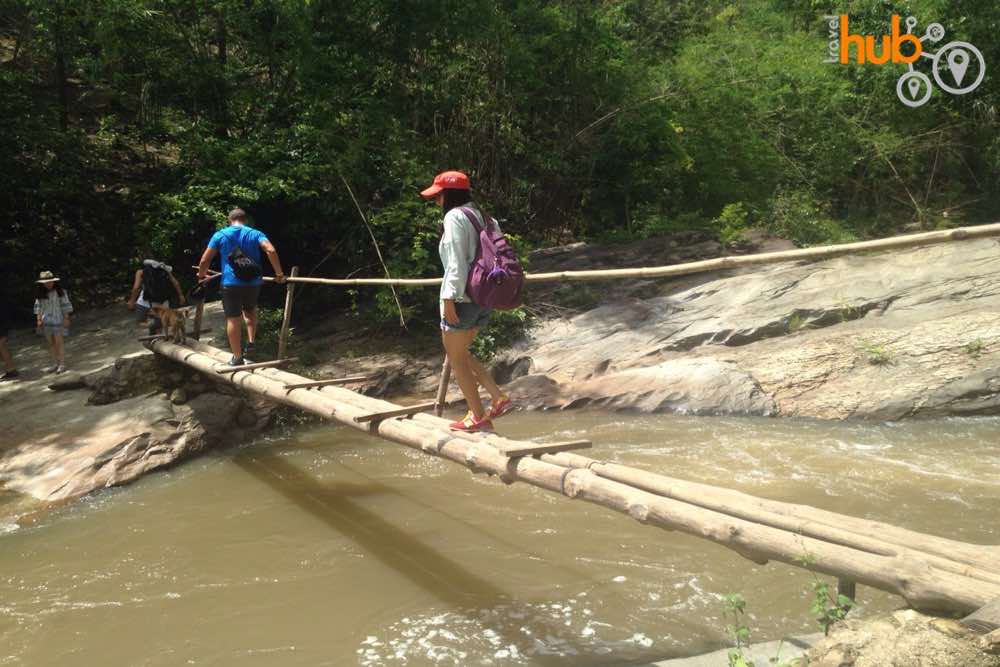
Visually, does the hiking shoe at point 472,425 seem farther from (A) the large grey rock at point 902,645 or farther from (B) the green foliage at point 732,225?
(B) the green foliage at point 732,225

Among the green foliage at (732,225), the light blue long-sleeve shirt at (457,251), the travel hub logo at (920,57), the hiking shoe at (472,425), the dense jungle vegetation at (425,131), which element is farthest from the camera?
the travel hub logo at (920,57)

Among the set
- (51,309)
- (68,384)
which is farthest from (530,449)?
(51,309)

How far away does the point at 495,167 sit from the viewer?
12.6 meters

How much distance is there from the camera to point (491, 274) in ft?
13.3

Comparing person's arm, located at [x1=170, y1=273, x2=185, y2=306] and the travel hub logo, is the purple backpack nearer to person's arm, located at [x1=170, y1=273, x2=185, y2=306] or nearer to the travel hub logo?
person's arm, located at [x1=170, y1=273, x2=185, y2=306]

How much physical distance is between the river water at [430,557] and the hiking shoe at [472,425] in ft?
2.58

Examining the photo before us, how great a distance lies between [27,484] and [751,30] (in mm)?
16248

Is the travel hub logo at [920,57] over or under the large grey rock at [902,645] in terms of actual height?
over

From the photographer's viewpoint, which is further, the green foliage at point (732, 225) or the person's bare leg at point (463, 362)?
the green foliage at point (732, 225)

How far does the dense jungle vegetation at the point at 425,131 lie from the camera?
10.5 meters

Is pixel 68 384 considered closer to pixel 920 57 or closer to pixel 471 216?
pixel 471 216

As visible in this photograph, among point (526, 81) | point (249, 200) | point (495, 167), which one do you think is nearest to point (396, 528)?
point (249, 200)

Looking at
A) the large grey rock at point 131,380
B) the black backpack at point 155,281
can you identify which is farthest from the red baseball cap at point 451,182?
the black backpack at point 155,281

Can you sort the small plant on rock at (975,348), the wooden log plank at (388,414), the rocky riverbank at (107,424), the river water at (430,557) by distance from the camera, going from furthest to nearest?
the small plant on rock at (975,348) → the rocky riverbank at (107,424) → the wooden log plank at (388,414) → the river water at (430,557)
